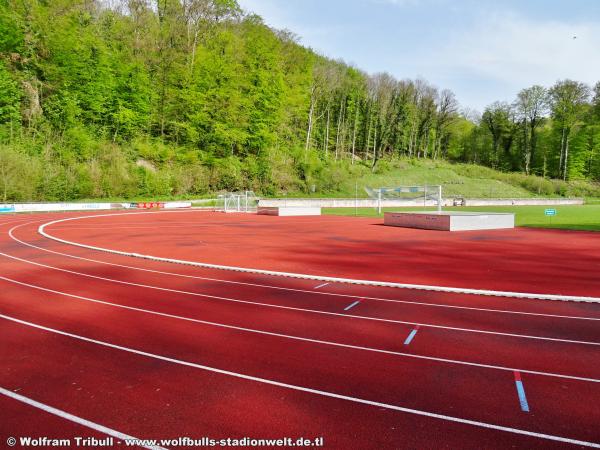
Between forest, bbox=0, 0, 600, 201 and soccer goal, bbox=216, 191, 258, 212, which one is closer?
soccer goal, bbox=216, 191, 258, 212

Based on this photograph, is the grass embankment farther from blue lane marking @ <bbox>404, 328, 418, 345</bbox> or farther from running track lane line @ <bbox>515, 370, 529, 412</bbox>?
running track lane line @ <bbox>515, 370, 529, 412</bbox>

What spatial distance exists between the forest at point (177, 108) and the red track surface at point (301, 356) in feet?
122

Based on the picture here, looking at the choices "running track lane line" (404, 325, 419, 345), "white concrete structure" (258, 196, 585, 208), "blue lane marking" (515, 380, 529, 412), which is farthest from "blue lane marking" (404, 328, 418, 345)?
"white concrete structure" (258, 196, 585, 208)

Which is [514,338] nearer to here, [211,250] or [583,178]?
[211,250]

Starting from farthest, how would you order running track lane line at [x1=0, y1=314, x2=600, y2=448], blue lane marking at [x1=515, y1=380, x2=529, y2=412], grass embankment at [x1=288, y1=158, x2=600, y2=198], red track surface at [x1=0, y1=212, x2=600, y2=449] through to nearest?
grass embankment at [x1=288, y1=158, x2=600, y2=198], blue lane marking at [x1=515, y1=380, x2=529, y2=412], red track surface at [x1=0, y1=212, x2=600, y2=449], running track lane line at [x1=0, y1=314, x2=600, y2=448]

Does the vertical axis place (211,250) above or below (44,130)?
below

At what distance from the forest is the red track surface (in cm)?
3719

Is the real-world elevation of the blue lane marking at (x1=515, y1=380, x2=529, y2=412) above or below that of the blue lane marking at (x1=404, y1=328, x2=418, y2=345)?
above

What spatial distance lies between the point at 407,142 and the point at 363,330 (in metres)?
88.8

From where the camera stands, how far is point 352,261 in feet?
45.9

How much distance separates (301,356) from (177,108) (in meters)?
56.4

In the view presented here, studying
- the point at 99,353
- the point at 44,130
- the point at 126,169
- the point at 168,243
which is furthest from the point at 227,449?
the point at 44,130

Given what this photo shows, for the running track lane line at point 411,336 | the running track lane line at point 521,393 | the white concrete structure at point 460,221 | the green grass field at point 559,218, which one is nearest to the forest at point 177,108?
the green grass field at point 559,218

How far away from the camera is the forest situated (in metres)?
45.8
